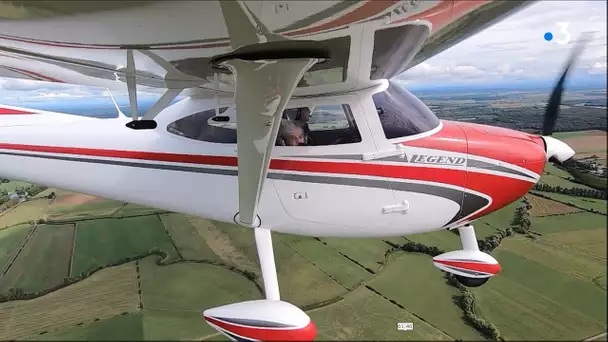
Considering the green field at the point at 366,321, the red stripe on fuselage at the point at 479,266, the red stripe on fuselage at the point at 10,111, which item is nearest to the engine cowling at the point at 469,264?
the red stripe on fuselage at the point at 479,266

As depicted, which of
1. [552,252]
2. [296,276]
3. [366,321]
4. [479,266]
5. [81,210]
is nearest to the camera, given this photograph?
[366,321]

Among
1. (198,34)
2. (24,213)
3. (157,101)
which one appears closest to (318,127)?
(157,101)

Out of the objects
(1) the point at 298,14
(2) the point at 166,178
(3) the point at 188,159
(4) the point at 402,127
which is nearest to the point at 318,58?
(1) the point at 298,14

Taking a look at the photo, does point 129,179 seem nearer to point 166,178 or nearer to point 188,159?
point 166,178

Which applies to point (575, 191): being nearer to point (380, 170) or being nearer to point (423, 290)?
point (423, 290)

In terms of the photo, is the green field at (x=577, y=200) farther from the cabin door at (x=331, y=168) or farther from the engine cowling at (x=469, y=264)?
the cabin door at (x=331, y=168)

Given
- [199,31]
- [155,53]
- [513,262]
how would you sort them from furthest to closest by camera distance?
[513,262], [155,53], [199,31]

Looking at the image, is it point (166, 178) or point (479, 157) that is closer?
point (479, 157)
